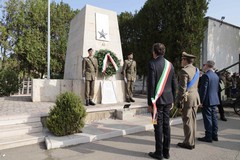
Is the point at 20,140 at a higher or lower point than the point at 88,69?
lower

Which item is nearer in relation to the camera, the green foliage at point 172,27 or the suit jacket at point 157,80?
the suit jacket at point 157,80

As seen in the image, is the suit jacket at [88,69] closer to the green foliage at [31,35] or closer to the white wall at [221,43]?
the white wall at [221,43]

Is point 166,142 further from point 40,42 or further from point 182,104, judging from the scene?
point 40,42

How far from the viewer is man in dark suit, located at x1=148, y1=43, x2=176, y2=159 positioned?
11.7 ft

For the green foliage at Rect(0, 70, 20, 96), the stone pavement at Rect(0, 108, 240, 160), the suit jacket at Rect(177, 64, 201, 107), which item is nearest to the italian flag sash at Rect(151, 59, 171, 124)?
the suit jacket at Rect(177, 64, 201, 107)

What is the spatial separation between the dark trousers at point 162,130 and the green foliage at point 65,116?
77.8 inches

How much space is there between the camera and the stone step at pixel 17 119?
483 centimetres

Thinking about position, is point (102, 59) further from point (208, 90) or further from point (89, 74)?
point (208, 90)

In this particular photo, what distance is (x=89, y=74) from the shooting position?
7.37 metres

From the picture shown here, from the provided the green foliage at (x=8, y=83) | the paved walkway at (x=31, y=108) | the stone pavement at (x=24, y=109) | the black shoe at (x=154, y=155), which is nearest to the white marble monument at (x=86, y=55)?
the paved walkway at (x=31, y=108)

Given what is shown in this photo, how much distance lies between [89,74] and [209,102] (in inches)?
158

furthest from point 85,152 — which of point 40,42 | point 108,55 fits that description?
point 40,42

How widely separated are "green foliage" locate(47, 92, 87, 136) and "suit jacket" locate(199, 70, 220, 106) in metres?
2.72

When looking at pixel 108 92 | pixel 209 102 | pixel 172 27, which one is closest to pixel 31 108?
pixel 108 92
